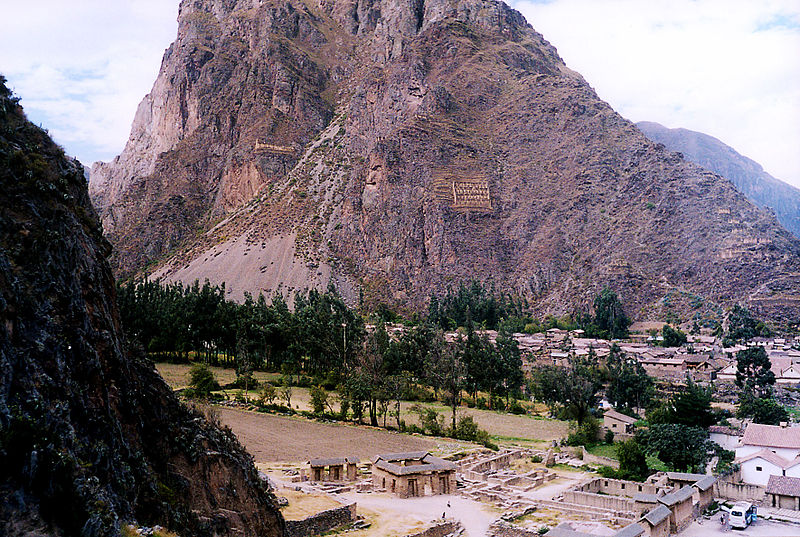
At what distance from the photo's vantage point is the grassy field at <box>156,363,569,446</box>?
5919cm

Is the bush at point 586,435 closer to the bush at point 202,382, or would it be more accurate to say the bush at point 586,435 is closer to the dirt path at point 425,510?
the dirt path at point 425,510

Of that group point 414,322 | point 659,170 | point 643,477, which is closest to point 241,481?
point 643,477

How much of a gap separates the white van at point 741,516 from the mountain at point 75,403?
22.6 metres

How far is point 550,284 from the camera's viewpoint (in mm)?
125188

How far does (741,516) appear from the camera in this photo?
3338 centimetres

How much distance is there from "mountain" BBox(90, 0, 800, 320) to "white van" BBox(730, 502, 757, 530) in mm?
77904

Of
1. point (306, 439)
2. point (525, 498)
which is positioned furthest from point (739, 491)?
point (306, 439)

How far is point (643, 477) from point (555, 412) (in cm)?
2749

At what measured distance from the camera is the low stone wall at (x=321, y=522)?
29.2 m

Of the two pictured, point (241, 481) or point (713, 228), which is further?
point (713, 228)

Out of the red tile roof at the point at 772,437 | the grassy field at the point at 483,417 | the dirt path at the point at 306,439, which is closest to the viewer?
the red tile roof at the point at 772,437

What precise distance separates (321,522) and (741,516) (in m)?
19.5

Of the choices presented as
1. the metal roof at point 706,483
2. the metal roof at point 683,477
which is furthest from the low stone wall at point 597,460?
the metal roof at point 706,483

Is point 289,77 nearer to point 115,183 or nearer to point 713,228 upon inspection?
point 115,183
